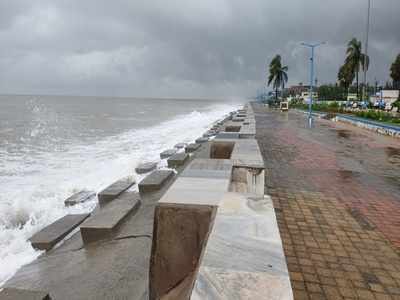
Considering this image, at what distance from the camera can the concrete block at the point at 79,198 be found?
5090mm

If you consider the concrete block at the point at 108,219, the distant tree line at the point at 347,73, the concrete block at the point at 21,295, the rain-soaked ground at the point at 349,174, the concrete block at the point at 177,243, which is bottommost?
the concrete block at the point at 108,219

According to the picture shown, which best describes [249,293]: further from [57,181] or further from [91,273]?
[57,181]

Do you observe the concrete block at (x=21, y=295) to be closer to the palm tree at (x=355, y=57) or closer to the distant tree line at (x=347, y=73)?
the distant tree line at (x=347, y=73)

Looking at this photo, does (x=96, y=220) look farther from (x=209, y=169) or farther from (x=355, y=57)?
(x=355, y=57)

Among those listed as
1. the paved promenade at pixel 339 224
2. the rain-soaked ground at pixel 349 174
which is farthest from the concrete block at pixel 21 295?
the rain-soaked ground at pixel 349 174

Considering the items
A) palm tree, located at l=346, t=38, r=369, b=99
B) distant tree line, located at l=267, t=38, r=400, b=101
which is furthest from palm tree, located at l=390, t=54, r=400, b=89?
palm tree, located at l=346, t=38, r=369, b=99

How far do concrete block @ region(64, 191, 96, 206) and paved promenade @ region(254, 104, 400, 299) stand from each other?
11.6 ft

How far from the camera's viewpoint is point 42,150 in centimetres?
1291

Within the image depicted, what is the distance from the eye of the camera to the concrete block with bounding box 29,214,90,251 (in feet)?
11.7

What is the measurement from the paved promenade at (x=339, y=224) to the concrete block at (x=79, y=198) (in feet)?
11.6

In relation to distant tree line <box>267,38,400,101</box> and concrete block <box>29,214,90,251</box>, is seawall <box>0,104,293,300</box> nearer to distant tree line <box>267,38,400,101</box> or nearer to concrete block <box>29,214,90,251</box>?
concrete block <box>29,214,90,251</box>

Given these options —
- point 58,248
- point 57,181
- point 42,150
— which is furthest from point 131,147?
point 58,248

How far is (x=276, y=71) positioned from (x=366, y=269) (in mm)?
57712

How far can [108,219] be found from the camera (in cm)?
383
